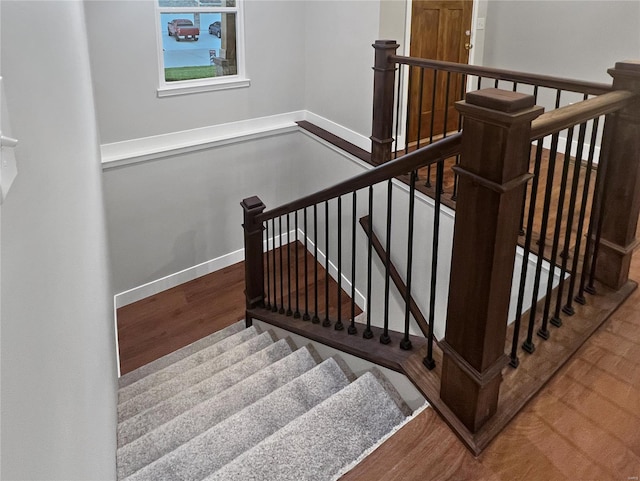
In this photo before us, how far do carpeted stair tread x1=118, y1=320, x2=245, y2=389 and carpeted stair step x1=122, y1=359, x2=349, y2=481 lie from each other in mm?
1718

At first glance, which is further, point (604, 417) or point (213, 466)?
point (213, 466)

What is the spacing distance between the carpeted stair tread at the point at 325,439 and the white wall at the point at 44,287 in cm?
48

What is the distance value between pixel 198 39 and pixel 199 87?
1.33ft

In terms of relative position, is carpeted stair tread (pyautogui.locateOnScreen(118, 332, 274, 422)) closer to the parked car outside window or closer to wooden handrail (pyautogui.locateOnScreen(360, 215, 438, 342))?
wooden handrail (pyautogui.locateOnScreen(360, 215, 438, 342))

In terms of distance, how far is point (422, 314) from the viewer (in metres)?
3.91

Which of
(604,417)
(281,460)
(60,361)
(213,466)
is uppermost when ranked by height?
(60,361)

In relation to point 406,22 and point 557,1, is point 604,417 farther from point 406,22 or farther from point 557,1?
point 557,1

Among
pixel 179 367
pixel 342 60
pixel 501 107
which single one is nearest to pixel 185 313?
pixel 179 367

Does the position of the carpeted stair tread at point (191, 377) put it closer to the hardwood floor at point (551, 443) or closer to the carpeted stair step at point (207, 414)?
the carpeted stair step at point (207, 414)

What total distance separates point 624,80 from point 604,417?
1.18 metres

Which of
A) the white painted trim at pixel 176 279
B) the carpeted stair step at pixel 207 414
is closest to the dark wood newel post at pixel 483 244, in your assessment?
the carpeted stair step at pixel 207 414

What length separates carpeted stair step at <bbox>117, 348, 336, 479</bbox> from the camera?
2.20m

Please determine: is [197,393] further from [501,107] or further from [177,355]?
[501,107]

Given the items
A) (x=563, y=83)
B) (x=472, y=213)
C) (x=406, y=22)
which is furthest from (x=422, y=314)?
(x=472, y=213)
